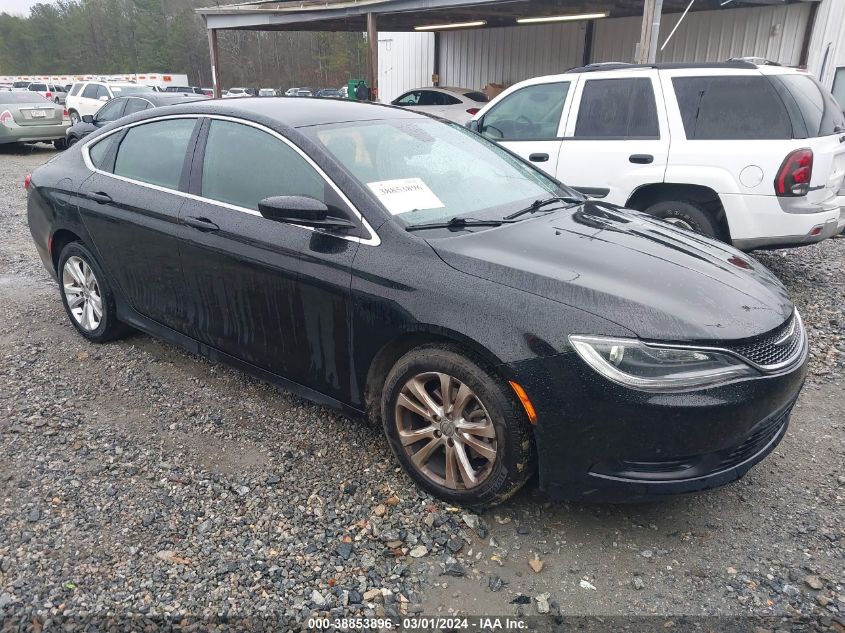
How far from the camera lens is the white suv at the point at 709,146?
4.98 metres

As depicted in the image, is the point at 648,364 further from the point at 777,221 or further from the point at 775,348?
the point at 777,221

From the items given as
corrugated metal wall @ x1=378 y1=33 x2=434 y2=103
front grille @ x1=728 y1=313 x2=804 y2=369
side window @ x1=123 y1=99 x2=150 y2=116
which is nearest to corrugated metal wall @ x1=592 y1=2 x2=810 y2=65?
corrugated metal wall @ x1=378 y1=33 x2=434 y2=103

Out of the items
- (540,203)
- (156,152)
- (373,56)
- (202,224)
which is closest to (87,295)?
(156,152)

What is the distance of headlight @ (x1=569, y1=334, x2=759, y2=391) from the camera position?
2279mm

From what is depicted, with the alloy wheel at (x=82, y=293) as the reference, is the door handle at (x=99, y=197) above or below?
above

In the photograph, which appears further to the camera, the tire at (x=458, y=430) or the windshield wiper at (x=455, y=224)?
the windshield wiper at (x=455, y=224)

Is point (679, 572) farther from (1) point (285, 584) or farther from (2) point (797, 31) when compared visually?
Answer: (2) point (797, 31)

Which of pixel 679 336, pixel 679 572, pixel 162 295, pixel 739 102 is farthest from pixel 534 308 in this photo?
pixel 739 102

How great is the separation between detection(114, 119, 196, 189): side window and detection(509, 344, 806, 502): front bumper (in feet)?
7.89

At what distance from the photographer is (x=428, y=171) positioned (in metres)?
3.24

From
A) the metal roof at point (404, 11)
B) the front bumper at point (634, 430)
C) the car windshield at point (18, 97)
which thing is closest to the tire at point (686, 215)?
the front bumper at point (634, 430)

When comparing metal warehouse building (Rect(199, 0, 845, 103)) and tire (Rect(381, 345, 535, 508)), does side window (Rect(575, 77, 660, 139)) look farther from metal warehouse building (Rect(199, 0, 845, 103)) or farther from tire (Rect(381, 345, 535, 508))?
tire (Rect(381, 345, 535, 508))

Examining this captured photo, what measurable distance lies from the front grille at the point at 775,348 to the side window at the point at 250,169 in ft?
6.14

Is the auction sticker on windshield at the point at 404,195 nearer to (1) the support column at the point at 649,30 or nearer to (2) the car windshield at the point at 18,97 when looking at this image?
(1) the support column at the point at 649,30
